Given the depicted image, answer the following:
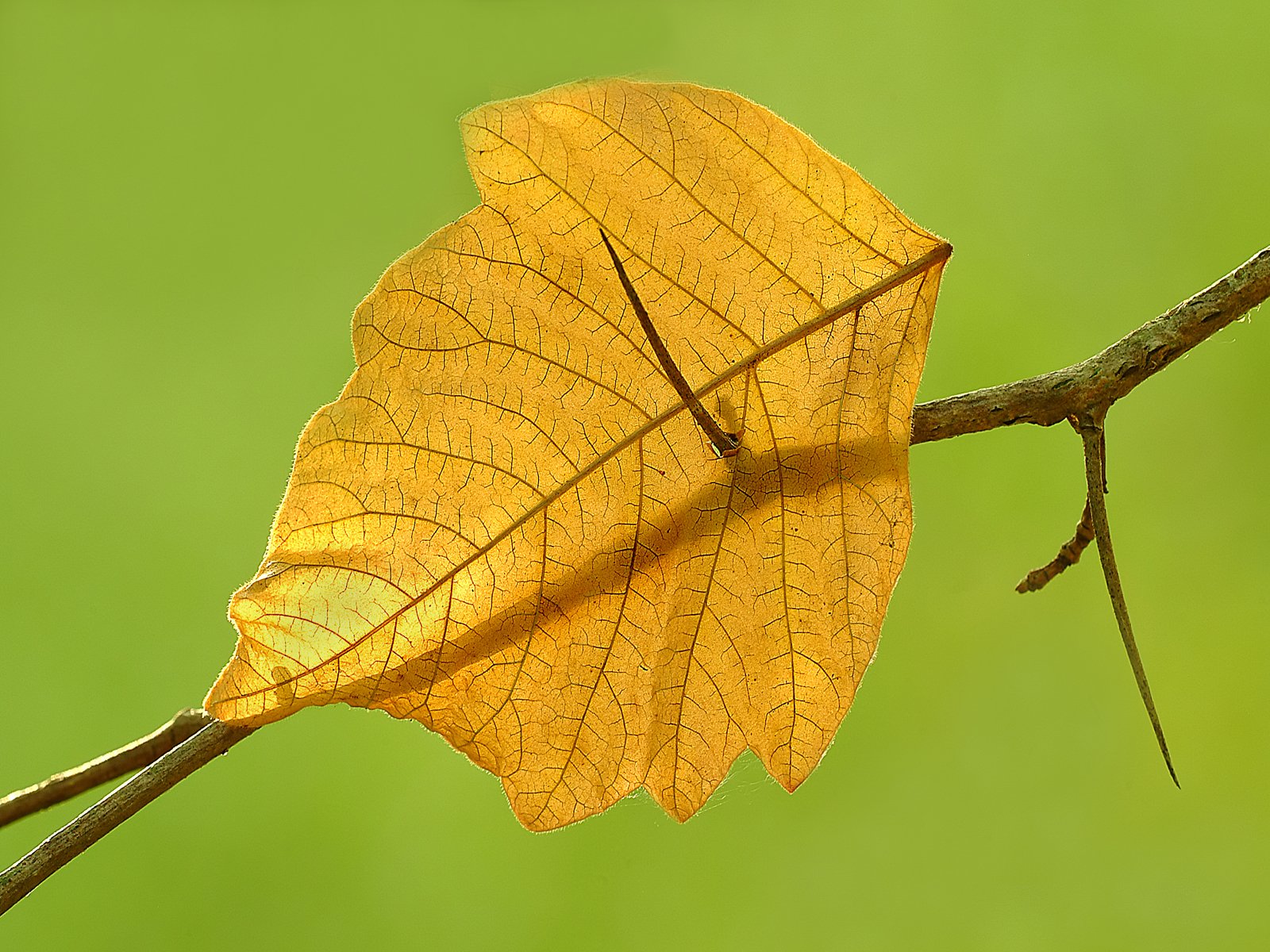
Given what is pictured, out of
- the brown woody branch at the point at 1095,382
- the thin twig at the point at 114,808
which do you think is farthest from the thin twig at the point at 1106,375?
the thin twig at the point at 114,808

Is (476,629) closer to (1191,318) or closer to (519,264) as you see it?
(519,264)

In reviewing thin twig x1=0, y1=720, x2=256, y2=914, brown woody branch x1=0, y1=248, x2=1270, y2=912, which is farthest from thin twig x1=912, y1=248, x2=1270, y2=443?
thin twig x1=0, y1=720, x2=256, y2=914

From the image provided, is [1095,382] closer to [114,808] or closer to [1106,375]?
[1106,375]

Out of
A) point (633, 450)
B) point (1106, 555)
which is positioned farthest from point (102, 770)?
point (1106, 555)

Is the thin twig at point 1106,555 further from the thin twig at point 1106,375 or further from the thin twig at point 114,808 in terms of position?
the thin twig at point 114,808

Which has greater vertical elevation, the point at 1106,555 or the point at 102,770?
the point at 102,770

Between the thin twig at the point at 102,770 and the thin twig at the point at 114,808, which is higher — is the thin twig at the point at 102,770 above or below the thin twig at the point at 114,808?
above
